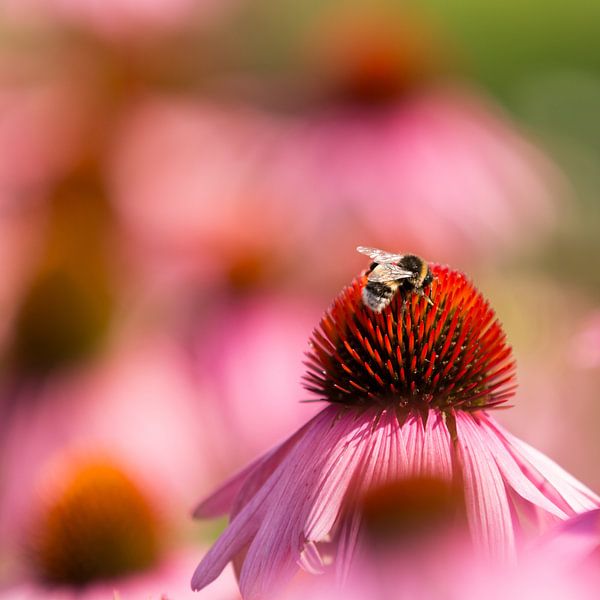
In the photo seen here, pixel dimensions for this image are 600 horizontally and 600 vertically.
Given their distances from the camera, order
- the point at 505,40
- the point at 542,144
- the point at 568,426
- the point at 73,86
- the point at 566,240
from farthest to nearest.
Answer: the point at 505,40, the point at 542,144, the point at 566,240, the point at 73,86, the point at 568,426

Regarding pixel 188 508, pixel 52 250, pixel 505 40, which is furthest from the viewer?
pixel 505 40

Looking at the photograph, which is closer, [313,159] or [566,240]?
[313,159]

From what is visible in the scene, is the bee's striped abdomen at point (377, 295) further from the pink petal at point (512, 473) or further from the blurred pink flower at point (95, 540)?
the blurred pink flower at point (95, 540)

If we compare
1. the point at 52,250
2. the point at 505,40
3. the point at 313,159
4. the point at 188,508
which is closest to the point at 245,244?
the point at 313,159

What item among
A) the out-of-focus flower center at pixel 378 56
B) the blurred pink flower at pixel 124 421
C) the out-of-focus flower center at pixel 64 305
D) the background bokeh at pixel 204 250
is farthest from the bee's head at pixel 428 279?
the out-of-focus flower center at pixel 378 56

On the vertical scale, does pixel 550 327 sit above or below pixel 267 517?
above

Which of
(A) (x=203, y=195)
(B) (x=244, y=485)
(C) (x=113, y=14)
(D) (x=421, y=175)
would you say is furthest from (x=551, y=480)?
(C) (x=113, y=14)

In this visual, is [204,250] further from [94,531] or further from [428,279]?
[428,279]

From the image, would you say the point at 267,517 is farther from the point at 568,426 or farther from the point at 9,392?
the point at 9,392
